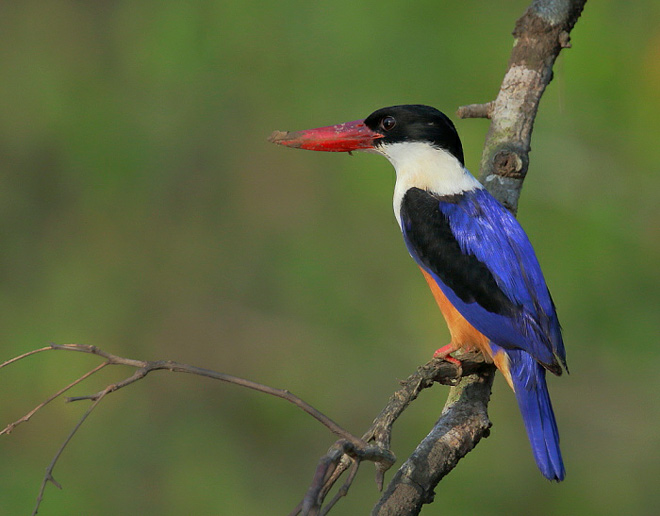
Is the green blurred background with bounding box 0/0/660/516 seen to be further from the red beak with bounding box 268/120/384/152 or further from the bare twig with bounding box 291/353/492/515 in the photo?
the bare twig with bounding box 291/353/492/515

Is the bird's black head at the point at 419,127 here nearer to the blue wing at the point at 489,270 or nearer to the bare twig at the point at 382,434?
the blue wing at the point at 489,270

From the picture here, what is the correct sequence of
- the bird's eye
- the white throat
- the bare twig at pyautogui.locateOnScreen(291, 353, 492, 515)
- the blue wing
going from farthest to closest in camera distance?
1. the bird's eye
2. the white throat
3. the blue wing
4. the bare twig at pyautogui.locateOnScreen(291, 353, 492, 515)

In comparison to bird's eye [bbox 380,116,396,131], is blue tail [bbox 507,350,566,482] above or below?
below

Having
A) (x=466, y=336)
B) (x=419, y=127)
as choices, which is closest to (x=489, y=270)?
(x=466, y=336)

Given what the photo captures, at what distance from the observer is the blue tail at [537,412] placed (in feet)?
7.22

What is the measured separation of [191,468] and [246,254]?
135 centimetres

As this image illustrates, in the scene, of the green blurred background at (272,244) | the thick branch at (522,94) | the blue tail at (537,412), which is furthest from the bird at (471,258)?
the green blurred background at (272,244)

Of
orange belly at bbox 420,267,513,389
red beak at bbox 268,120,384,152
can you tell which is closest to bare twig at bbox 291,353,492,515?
orange belly at bbox 420,267,513,389

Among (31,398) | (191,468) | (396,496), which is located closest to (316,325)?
(191,468)

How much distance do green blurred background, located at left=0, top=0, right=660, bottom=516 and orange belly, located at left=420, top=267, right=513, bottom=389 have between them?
1.74 m

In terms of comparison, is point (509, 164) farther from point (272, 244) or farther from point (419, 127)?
point (272, 244)

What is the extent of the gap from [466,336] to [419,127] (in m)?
0.65

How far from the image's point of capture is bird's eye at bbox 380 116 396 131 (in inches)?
107

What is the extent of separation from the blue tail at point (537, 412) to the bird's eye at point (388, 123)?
807mm
